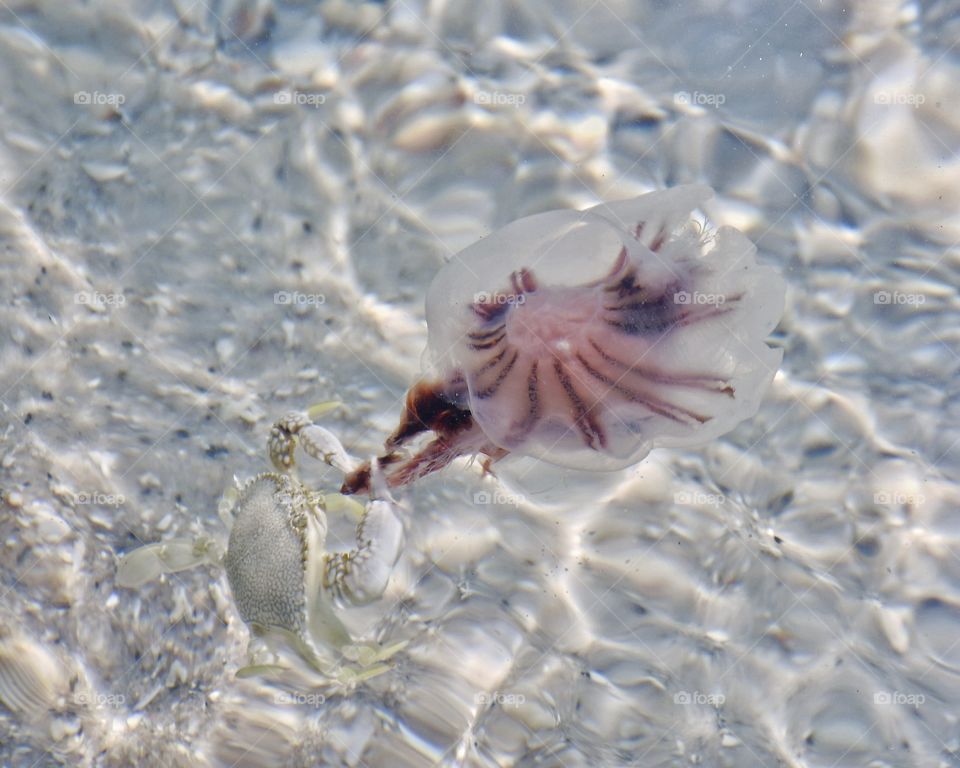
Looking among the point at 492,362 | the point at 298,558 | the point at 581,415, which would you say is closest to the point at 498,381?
the point at 492,362

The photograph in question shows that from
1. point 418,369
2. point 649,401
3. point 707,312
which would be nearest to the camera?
point 707,312

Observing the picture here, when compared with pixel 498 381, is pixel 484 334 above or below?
above

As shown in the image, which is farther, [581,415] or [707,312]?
[581,415]

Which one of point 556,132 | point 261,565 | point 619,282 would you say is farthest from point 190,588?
point 556,132

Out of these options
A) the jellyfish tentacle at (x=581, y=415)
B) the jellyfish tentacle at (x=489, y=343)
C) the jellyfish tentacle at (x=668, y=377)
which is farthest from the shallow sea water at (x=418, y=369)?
the jellyfish tentacle at (x=489, y=343)

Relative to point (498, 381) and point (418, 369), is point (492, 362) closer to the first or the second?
point (498, 381)

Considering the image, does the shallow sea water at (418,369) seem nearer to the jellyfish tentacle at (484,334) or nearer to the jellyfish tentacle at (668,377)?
the jellyfish tentacle at (668,377)

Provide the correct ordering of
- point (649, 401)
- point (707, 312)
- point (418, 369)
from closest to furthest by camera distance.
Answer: point (707, 312) < point (649, 401) < point (418, 369)

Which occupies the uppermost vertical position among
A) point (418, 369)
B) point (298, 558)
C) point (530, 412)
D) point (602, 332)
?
point (602, 332)
